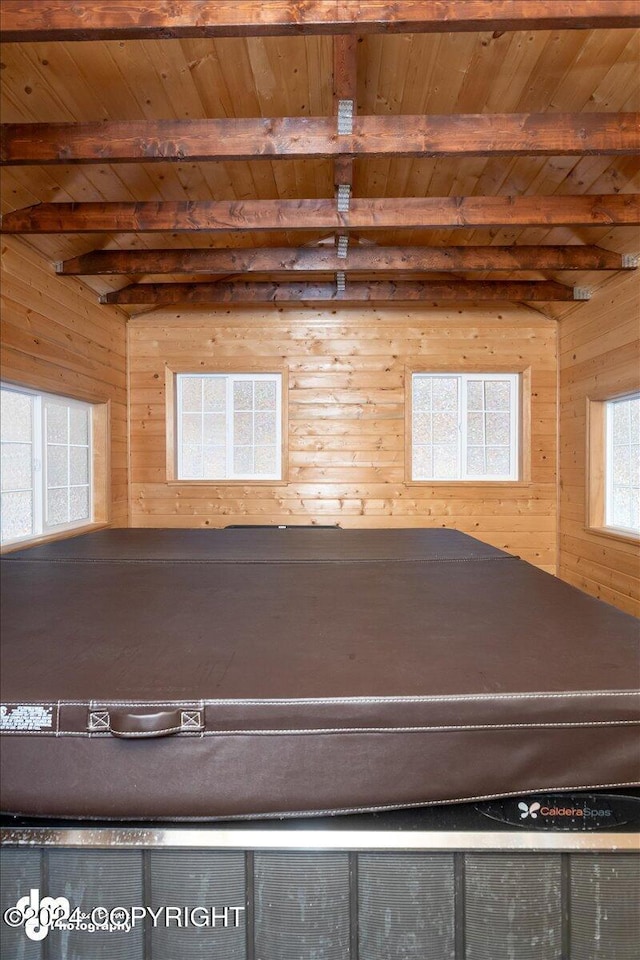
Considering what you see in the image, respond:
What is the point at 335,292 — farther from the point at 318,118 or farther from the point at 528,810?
the point at 528,810

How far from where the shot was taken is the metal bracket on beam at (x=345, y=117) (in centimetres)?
167

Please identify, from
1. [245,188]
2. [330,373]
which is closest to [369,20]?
[245,188]

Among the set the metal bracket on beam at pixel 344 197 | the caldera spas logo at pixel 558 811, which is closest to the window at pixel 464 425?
the metal bracket on beam at pixel 344 197

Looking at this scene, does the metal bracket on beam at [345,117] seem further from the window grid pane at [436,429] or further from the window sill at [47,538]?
the window grid pane at [436,429]

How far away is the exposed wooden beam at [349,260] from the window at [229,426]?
3.50 feet

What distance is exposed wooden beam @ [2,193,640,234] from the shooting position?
7.13 ft

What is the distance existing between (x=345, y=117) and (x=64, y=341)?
1.98 m

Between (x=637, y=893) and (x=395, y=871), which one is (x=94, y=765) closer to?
(x=395, y=871)

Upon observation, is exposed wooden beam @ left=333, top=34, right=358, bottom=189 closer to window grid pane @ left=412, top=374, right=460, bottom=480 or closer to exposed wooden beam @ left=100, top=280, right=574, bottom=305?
exposed wooden beam @ left=100, top=280, right=574, bottom=305

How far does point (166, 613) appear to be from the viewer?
107 centimetres

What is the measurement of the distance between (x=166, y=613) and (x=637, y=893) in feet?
3.00

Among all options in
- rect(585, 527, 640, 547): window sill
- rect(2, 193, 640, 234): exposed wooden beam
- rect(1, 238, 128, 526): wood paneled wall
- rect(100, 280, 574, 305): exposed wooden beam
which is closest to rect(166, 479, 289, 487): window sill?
rect(1, 238, 128, 526): wood paneled wall

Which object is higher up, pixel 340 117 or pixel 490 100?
pixel 490 100

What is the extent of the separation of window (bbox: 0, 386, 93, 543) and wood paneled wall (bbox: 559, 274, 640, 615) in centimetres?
328
